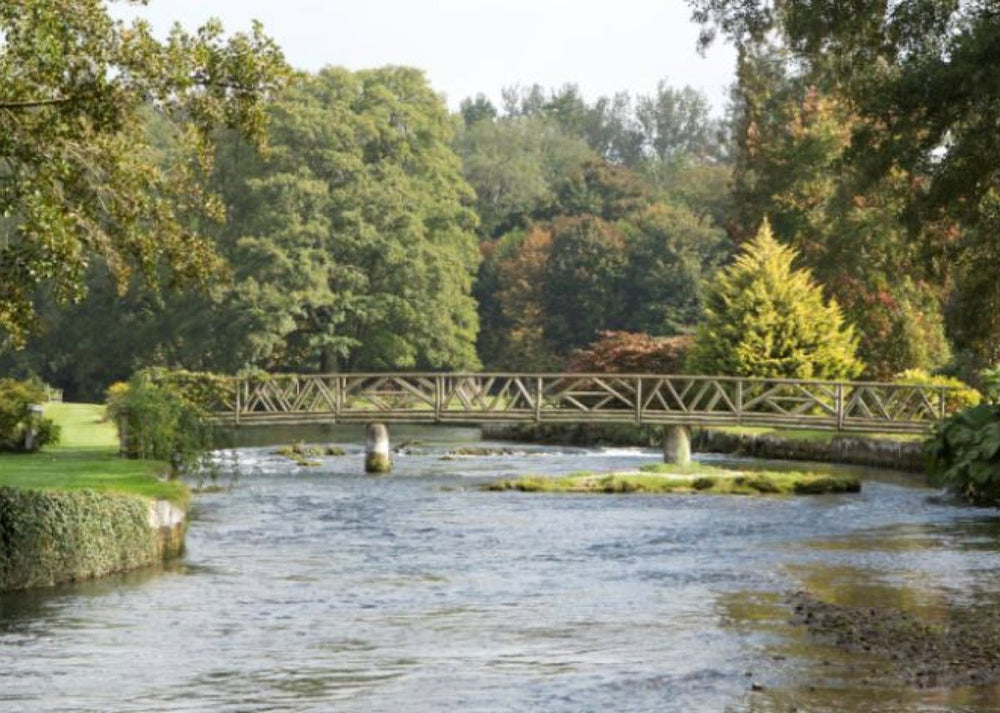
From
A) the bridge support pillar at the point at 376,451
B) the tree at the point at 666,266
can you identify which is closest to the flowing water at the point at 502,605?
the bridge support pillar at the point at 376,451

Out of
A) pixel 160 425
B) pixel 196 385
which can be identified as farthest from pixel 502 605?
pixel 196 385

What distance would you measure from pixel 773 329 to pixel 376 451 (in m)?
13.3

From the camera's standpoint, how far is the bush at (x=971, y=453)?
31.8 metres

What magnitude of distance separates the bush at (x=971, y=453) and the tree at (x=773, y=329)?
1457cm

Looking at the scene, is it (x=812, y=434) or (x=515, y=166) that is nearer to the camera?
(x=812, y=434)

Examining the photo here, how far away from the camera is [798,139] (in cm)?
5878

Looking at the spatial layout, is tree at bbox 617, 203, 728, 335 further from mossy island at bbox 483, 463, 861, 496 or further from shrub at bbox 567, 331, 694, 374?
mossy island at bbox 483, 463, 861, 496

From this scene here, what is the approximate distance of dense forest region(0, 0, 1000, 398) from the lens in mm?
24203

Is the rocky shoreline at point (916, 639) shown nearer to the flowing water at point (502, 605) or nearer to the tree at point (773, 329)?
the flowing water at point (502, 605)

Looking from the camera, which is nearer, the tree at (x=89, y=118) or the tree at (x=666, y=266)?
the tree at (x=89, y=118)

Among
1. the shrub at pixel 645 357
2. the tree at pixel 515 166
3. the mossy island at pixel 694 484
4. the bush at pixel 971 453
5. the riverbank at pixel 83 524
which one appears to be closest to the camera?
the riverbank at pixel 83 524

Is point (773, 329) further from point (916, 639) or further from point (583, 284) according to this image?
point (916, 639)

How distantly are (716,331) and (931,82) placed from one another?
2933cm

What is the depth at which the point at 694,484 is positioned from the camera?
1457 inches
